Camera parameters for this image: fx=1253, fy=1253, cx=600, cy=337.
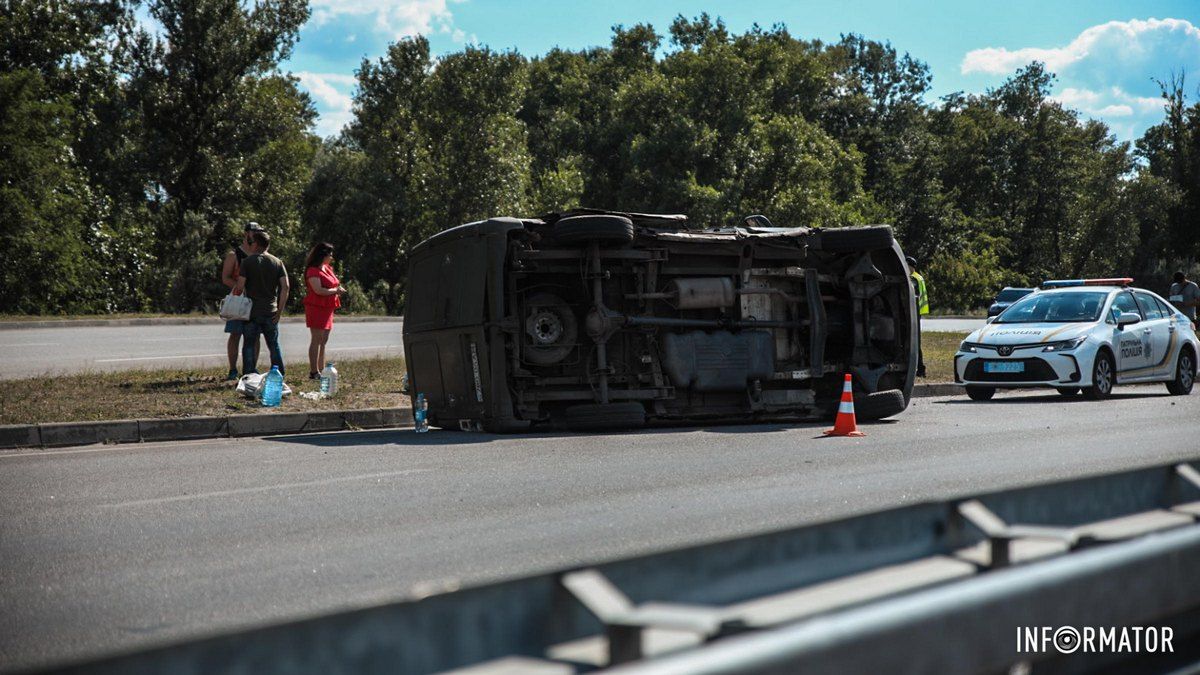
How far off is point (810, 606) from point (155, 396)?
11.8 metres

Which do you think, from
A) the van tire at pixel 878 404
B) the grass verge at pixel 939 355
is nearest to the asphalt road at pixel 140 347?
the van tire at pixel 878 404

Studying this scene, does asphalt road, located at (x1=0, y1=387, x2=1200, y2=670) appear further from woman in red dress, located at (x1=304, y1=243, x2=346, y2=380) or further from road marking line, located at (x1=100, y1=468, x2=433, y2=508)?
woman in red dress, located at (x1=304, y1=243, x2=346, y2=380)

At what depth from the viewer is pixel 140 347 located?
21188 millimetres

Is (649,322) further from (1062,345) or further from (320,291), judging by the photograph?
(1062,345)

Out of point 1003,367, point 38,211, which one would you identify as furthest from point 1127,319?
point 38,211

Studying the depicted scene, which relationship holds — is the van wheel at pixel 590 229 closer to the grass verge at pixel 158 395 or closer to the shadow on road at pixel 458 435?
the shadow on road at pixel 458 435

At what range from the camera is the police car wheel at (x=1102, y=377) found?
16359 mm

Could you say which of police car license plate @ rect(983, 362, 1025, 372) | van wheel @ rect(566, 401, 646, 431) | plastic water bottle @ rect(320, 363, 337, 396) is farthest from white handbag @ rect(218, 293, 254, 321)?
police car license plate @ rect(983, 362, 1025, 372)

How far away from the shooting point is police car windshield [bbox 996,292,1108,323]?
17173 mm

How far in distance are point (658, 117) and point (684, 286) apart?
47.0m

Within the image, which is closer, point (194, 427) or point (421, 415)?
point (194, 427)

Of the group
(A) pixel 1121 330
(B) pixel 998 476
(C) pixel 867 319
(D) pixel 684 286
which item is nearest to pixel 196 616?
(B) pixel 998 476

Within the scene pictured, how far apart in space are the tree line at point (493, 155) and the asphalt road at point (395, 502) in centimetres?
3157

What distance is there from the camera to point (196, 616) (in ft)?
15.9
